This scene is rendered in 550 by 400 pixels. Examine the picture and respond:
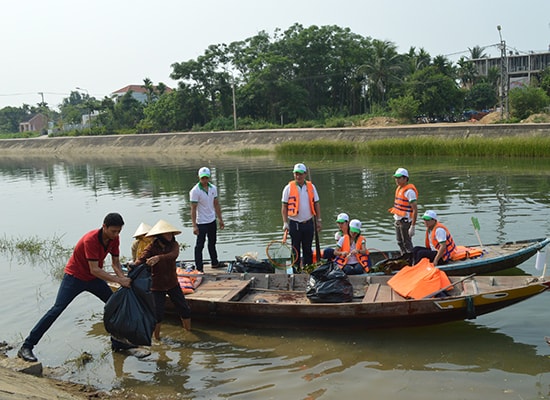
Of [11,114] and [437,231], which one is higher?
[11,114]

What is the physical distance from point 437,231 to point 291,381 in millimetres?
3715

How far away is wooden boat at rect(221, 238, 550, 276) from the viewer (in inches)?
369

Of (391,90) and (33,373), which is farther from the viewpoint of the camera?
(391,90)

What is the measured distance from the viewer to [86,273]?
23.2 ft

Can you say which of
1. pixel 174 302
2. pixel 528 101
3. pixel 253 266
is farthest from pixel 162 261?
pixel 528 101

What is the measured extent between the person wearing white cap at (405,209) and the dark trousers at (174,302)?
4.07 m

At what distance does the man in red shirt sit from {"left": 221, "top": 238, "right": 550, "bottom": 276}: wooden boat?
3.26 meters

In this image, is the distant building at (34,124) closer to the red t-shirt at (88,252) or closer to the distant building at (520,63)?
the distant building at (520,63)

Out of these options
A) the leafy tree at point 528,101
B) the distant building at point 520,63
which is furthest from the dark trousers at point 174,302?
the distant building at point 520,63

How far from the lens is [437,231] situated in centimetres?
912

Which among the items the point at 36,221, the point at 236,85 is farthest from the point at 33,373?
the point at 236,85

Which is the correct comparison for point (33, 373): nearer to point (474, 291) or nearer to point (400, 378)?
point (400, 378)

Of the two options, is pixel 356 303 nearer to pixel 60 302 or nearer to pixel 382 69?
pixel 60 302

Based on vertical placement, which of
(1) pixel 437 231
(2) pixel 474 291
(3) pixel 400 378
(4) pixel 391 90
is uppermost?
(4) pixel 391 90
